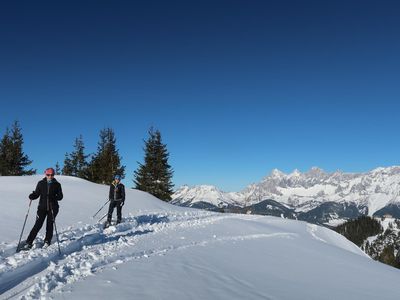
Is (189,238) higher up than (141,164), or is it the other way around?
(141,164)

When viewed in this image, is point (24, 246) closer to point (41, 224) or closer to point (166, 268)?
point (41, 224)

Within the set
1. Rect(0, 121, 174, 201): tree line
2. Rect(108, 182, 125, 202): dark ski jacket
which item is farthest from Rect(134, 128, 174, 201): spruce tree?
Rect(108, 182, 125, 202): dark ski jacket

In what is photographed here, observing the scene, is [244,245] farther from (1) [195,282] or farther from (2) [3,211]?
(2) [3,211]

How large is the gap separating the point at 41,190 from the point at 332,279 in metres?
9.21

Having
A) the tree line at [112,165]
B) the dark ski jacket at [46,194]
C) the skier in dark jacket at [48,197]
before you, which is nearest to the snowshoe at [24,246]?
the skier in dark jacket at [48,197]

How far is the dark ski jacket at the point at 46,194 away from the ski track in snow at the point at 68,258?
1277 millimetres

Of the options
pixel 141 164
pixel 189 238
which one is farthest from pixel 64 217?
pixel 141 164

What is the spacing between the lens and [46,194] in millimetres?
12117

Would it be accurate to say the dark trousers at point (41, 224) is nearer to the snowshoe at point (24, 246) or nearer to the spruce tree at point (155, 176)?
the snowshoe at point (24, 246)

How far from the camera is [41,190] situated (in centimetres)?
1216

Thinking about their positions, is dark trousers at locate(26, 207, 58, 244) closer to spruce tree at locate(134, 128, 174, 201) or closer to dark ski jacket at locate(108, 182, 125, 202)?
dark ski jacket at locate(108, 182, 125, 202)

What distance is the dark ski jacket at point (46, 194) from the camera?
39.5 feet

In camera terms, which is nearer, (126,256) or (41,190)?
(126,256)

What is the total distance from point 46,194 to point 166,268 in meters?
4.97
